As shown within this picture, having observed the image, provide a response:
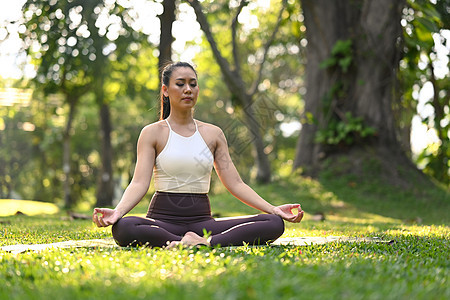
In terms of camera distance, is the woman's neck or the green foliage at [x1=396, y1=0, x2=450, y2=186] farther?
the green foliage at [x1=396, y1=0, x2=450, y2=186]

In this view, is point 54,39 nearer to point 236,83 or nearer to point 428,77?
point 236,83

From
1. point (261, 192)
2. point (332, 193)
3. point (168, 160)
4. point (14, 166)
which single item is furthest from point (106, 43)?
point (14, 166)

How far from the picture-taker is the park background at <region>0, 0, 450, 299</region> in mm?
2914

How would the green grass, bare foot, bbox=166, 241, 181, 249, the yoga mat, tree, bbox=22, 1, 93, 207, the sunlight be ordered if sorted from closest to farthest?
1. the green grass
2. bare foot, bbox=166, 241, 181, 249
3. the yoga mat
4. the sunlight
5. tree, bbox=22, 1, 93, 207

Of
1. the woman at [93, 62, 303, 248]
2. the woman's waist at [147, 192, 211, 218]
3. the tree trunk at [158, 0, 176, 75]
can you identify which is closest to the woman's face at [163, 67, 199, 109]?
the woman at [93, 62, 303, 248]

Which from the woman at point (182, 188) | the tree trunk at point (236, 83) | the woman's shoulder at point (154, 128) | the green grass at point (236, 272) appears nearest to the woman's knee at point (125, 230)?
the woman at point (182, 188)

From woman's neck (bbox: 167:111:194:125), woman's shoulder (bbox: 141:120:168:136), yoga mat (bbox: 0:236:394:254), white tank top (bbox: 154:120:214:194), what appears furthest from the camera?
woman's neck (bbox: 167:111:194:125)

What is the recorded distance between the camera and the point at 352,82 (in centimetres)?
1214

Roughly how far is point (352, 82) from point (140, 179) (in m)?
8.51

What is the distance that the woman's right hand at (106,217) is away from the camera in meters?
4.07

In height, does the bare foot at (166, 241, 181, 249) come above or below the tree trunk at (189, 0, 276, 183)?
below

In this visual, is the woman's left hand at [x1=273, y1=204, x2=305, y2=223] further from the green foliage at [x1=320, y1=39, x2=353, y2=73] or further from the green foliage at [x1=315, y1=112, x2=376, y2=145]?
the green foliage at [x1=320, y1=39, x2=353, y2=73]

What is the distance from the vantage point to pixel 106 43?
45.8 feet

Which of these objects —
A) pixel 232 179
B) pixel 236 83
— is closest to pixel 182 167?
pixel 232 179
